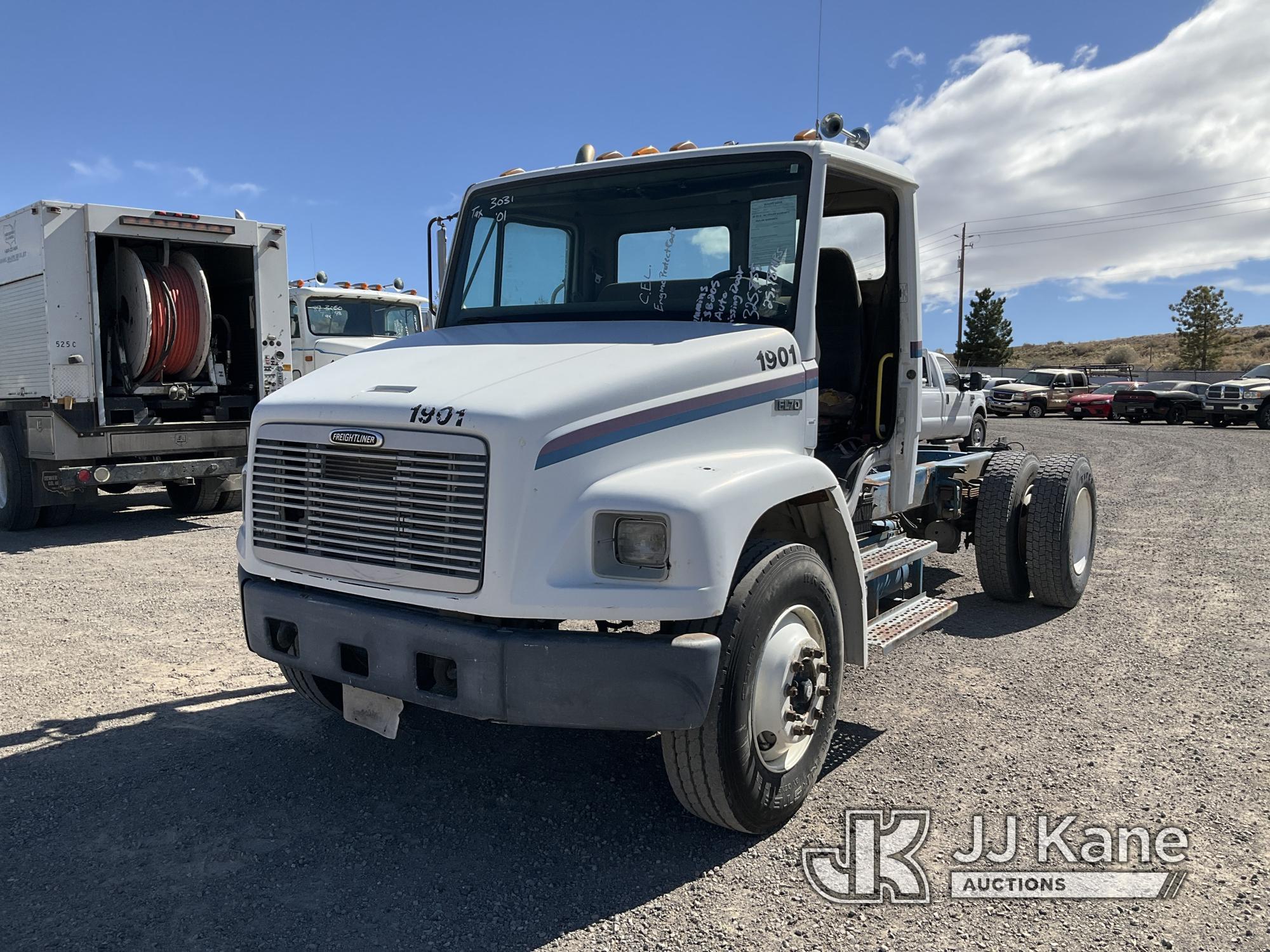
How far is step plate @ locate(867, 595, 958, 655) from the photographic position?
4.42m

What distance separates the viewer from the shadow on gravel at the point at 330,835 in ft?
9.89

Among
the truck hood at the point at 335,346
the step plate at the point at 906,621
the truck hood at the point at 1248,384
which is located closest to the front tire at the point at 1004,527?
the step plate at the point at 906,621

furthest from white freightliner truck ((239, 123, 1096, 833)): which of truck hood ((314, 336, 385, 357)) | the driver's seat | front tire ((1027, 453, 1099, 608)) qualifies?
truck hood ((314, 336, 385, 357))

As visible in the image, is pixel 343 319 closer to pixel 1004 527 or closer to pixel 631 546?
pixel 1004 527

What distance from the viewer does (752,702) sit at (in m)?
3.36

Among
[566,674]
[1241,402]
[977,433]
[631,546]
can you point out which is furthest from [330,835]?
[1241,402]

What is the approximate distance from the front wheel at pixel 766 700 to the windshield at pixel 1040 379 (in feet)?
127

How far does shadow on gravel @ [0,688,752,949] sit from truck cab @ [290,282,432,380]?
9389 mm

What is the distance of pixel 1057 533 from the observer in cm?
652

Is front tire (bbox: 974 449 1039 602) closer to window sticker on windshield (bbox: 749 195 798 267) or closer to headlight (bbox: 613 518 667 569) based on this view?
window sticker on windshield (bbox: 749 195 798 267)

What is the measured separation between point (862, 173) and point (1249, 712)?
130 inches

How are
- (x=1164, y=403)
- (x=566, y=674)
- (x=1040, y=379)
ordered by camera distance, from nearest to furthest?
(x=566, y=674)
(x=1164, y=403)
(x=1040, y=379)

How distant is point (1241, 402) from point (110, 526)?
29677 millimetres

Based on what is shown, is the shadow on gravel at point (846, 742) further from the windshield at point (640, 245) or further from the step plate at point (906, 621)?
the windshield at point (640, 245)
